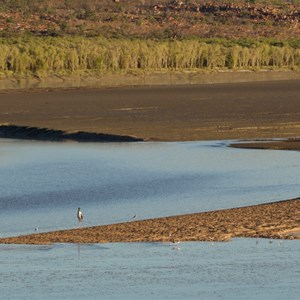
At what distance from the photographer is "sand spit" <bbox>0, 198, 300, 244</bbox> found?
13078 mm

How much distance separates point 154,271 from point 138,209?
485cm

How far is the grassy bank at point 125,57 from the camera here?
44.4m

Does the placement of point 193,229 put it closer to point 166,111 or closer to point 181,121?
point 181,121

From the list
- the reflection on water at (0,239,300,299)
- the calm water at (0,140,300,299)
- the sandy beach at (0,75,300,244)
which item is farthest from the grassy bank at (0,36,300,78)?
the reflection on water at (0,239,300,299)

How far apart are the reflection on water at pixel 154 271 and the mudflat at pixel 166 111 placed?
13.9 metres

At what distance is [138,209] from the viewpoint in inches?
630

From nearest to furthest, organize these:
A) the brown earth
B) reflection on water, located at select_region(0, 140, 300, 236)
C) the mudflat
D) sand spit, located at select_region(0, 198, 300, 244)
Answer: sand spit, located at select_region(0, 198, 300, 244), reflection on water, located at select_region(0, 140, 300, 236), the mudflat, the brown earth

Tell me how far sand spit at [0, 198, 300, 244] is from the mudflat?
11.6 meters

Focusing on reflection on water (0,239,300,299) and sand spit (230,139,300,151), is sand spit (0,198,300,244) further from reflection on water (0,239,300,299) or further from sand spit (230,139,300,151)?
sand spit (230,139,300,151)

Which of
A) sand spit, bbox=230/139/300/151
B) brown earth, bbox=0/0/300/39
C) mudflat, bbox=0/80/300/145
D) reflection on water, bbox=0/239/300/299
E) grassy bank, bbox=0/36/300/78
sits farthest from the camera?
brown earth, bbox=0/0/300/39

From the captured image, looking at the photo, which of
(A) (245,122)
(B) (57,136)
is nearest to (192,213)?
(B) (57,136)

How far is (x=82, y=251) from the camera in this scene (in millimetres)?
12367

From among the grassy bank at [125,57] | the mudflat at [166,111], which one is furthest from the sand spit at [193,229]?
the grassy bank at [125,57]

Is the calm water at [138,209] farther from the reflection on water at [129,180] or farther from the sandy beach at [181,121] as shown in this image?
the sandy beach at [181,121]
